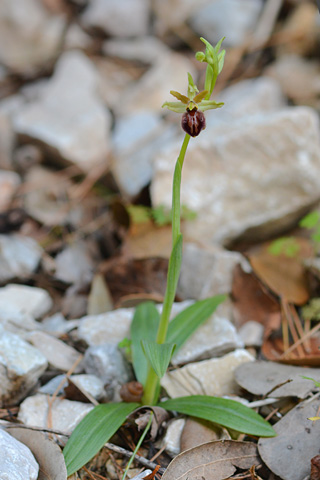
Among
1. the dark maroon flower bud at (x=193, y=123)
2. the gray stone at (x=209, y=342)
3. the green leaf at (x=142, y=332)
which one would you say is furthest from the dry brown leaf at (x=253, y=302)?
the dark maroon flower bud at (x=193, y=123)

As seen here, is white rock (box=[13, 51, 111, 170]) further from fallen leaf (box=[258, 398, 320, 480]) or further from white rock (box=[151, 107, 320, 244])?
fallen leaf (box=[258, 398, 320, 480])

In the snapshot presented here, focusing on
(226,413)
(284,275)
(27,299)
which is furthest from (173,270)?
(27,299)

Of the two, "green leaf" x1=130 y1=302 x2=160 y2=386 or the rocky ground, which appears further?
"green leaf" x1=130 y1=302 x2=160 y2=386

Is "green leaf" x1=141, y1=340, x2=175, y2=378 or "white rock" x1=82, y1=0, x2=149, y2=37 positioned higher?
"white rock" x1=82, y1=0, x2=149, y2=37

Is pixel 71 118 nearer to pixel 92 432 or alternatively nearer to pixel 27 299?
pixel 27 299

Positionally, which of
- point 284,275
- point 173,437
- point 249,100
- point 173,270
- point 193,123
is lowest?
point 173,437

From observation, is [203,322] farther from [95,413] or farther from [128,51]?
[128,51]

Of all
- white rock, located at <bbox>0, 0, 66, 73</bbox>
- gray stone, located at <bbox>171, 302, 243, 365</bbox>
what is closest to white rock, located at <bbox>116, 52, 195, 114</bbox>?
white rock, located at <bbox>0, 0, 66, 73</bbox>
